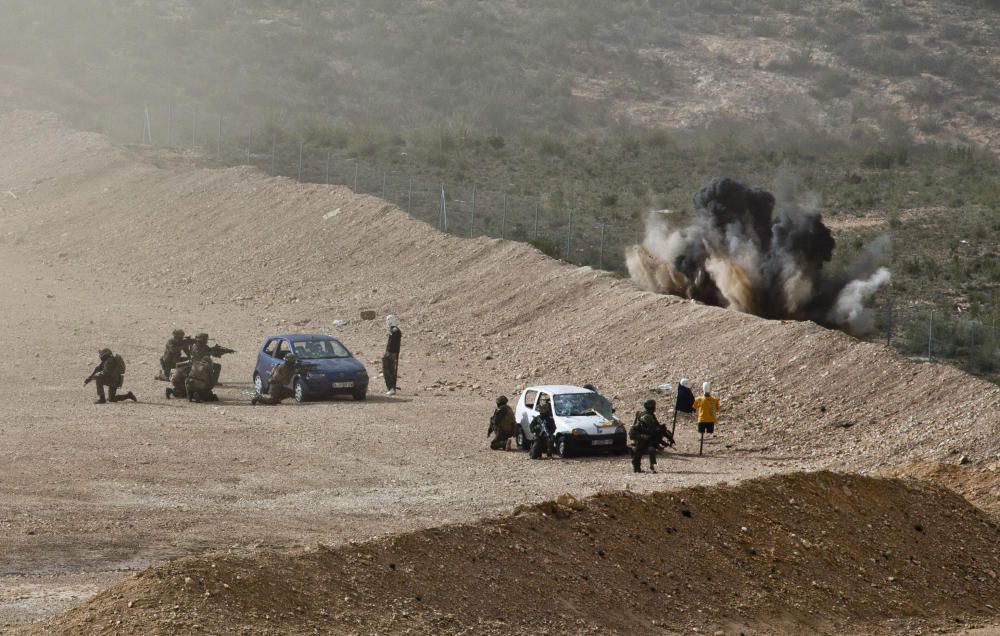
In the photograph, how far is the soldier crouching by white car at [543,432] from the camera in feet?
75.7

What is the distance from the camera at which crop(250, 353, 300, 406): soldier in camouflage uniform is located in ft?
91.9

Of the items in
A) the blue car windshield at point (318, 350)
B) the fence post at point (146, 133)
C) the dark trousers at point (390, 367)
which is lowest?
the dark trousers at point (390, 367)

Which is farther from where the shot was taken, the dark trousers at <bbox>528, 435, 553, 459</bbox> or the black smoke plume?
the black smoke plume

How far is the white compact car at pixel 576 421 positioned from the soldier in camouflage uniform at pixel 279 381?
233 inches

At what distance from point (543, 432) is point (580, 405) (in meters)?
1.10

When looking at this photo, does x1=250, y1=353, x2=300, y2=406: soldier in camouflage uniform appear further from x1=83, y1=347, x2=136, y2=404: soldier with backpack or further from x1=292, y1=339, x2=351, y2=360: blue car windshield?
x1=83, y1=347, x2=136, y2=404: soldier with backpack

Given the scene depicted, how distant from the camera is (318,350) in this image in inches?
1148

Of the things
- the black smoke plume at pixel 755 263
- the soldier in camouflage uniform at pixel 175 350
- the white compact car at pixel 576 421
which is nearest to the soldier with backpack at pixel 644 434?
A: the white compact car at pixel 576 421

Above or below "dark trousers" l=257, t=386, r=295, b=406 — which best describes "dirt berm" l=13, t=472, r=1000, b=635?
below

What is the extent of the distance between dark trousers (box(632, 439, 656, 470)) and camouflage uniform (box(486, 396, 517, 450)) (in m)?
2.83

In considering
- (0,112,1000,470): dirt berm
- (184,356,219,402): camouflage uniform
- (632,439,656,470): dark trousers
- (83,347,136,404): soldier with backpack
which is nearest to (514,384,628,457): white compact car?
(632,439,656,470): dark trousers

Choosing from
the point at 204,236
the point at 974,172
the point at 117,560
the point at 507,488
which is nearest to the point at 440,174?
the point at 204,236

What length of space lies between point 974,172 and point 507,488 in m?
51.3

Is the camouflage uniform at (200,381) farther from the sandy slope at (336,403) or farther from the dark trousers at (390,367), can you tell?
the dark trousers at (390,367)
